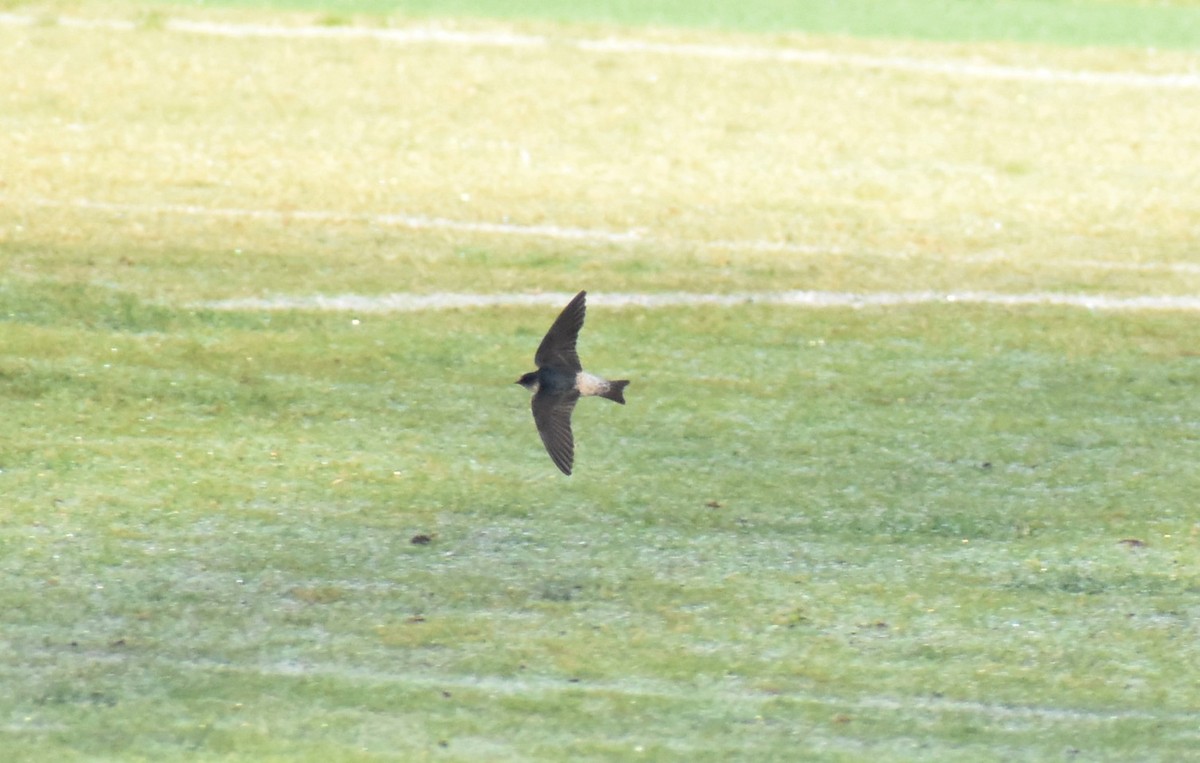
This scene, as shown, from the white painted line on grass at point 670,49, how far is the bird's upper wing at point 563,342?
10.5 m

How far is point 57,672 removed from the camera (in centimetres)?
713

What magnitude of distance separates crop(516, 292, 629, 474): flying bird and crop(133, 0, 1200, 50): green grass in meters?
11.6

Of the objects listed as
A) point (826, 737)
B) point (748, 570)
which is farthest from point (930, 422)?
point (826, 737)

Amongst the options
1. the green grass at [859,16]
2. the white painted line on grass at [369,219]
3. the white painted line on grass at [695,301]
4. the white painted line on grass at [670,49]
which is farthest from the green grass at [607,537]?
the green grass at [859,16]

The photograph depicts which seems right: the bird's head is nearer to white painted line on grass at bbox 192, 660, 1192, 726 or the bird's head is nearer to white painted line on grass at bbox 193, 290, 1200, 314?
white painted line on grass at bbox 192, 660, 1192, 726

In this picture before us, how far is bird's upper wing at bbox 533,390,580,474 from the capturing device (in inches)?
325

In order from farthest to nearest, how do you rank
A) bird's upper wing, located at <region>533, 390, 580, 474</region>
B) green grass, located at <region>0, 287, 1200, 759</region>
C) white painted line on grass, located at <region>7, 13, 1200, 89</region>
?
1. white painted line on grass, located at <region>7, 13, 1200, 89</region>
2. bird's upper wing, located at <region>533, 390, 580, 474</region>
3. green grass, located at <region>0, 287, 1200, 759</region>

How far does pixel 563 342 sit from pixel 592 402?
2.43 metres

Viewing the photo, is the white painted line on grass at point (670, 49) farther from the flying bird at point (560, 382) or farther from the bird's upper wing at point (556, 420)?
the bird's upper wing at point (556, 420)

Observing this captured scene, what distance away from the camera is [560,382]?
8.38 m

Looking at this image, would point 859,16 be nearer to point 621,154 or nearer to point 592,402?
point 621,154

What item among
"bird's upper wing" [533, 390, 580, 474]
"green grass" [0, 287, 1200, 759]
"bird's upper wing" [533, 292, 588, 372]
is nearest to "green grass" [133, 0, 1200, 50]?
"green grass" [0, 287, 1200, 759]

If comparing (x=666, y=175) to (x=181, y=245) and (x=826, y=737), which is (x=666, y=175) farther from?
(x=826, y=737)

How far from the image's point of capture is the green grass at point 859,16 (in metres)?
19.7
